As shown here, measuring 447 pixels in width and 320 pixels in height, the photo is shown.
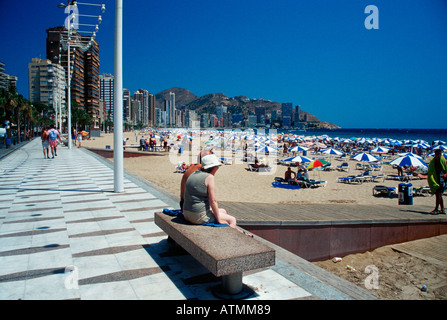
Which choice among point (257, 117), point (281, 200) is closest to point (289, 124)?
point (257, 117)

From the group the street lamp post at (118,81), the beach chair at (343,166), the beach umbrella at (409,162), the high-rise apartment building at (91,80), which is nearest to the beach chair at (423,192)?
the beach umbrella at (409,162)

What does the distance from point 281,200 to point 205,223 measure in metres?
7.61

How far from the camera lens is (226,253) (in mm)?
A: 2658

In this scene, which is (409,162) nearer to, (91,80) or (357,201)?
(357,201)

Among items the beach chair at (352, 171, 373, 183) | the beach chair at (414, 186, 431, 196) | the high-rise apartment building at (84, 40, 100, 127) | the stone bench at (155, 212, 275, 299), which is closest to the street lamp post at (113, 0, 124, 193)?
the stone bench at (155, 212, 275, 299)

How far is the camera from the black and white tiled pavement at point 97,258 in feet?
9.62

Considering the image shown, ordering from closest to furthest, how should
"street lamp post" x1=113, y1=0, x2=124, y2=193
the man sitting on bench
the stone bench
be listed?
1. the stone bench
2. the man sitting on bench
3. "street lamp post" x1=113, y1=0, x2=124, y2=193

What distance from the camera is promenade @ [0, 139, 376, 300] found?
9.59 feet

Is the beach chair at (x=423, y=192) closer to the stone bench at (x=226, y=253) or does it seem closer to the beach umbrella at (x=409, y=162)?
the beach umbrella at (x=409, y=162)

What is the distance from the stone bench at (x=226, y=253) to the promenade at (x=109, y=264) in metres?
0.20

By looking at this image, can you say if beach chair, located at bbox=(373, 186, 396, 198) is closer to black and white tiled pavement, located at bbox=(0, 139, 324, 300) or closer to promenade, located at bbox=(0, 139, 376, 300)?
promenade, located at bbox=(0, 139, 376, 300)

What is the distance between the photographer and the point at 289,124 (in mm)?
198875

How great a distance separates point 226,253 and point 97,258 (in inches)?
73.4
